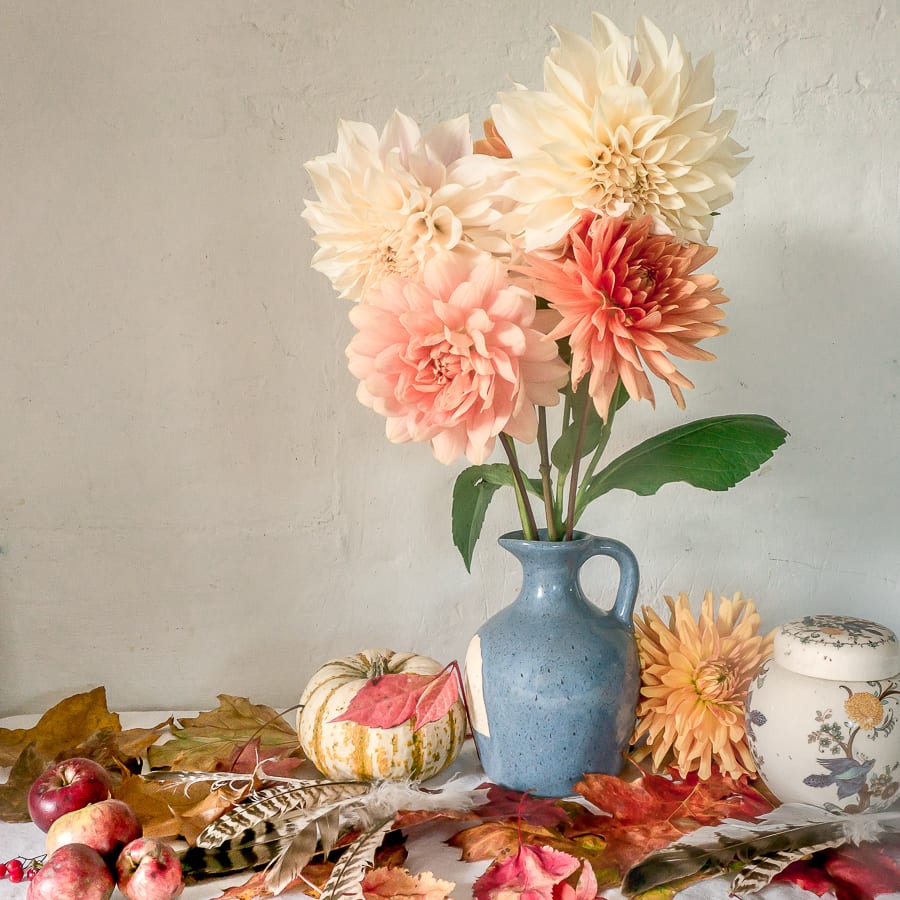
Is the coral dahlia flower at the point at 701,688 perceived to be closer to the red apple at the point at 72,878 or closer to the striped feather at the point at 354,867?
the striped feather at the point at 354,867

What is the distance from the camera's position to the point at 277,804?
2.60 feet

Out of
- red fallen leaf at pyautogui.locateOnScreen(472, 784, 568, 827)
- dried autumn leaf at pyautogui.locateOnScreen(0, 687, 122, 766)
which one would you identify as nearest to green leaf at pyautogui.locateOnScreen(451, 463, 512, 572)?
red fallen leaf at pyautogui.locateOnScreen(472, 784, 568, 827)

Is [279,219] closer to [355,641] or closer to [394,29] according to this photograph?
[394,29]

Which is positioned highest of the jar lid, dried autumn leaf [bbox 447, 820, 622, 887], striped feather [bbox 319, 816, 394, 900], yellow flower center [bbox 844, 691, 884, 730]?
the jar lid

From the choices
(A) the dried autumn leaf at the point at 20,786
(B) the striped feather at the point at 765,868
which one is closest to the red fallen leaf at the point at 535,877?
(B) the striped feather at the point at 765,868

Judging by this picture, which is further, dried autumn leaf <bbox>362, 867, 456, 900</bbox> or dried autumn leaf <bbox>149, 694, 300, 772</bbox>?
dried autumn leaf <bbox>149, 694, 300, 772</bbox>

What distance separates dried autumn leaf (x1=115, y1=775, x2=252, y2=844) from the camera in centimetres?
80

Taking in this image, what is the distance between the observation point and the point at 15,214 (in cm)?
113

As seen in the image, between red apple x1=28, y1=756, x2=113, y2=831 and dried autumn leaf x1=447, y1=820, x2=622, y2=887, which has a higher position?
red apple x1=28, y1=756, x2=113, y2=831

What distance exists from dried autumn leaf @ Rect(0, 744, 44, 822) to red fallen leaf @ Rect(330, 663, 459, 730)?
31 cm

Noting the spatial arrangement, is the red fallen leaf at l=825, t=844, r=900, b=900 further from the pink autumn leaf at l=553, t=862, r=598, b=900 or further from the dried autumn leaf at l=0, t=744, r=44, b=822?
the dried autumn leaf at l=0, t=744, r=44, b=822

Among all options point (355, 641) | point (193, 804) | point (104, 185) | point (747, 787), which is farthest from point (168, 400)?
point (747, 787)

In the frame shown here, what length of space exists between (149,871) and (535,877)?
0.29 m

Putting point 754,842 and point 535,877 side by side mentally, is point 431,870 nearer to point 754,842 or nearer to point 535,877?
point 535,877
